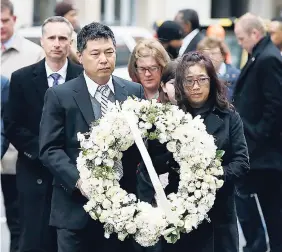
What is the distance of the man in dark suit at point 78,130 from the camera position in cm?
761

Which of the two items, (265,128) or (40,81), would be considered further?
(265,128)

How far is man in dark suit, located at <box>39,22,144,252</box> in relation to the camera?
761cm

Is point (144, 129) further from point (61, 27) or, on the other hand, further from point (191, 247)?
point (61, 27)

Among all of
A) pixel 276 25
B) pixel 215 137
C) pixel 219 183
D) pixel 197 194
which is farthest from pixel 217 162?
pixel 276 25

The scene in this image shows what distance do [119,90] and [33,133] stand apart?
1516 millimetres

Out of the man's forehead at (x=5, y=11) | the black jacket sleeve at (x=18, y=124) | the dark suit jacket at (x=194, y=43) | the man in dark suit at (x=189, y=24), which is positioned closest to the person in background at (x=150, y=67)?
the black jacket sleeve at (x=18, y=124)

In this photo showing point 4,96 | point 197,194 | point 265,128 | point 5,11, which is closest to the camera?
point 197,194

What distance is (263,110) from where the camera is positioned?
10406 millimetres

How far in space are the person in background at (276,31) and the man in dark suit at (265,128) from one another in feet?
8.35

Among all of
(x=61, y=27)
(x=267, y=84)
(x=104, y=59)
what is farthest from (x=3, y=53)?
(x=104, y=59)

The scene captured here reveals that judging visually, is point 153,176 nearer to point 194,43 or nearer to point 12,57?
point 12,57

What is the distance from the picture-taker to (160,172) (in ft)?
24.4

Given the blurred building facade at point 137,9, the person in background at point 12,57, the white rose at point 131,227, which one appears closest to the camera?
the white rose at point 131,227

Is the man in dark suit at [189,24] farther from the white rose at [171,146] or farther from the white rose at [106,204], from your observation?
the white rose at [106,204]
